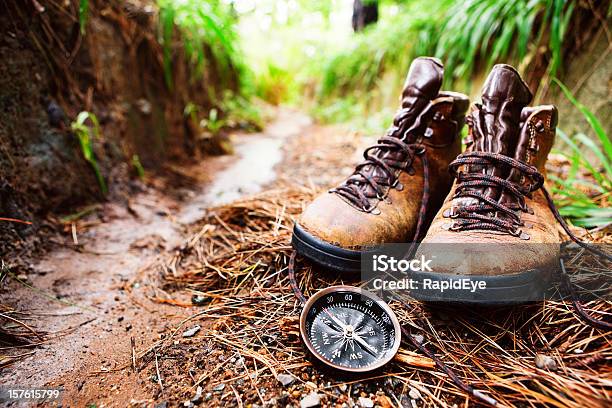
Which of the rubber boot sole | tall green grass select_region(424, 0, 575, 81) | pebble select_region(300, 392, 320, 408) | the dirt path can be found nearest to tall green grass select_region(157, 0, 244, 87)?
the dirt path

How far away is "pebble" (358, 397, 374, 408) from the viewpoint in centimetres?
88

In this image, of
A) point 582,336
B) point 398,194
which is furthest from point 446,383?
point 398,194

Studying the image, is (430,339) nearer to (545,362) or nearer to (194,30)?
(545,362)

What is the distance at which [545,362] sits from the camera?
3.02 ft

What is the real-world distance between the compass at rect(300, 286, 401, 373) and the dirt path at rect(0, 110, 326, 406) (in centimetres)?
48

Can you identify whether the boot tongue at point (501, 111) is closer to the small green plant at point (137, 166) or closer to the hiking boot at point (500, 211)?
the hiking boot at point (500, 211)

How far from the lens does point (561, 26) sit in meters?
2.22

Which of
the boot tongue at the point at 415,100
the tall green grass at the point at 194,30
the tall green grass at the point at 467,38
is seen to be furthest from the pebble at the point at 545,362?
the tall green grass at the point at 194,30

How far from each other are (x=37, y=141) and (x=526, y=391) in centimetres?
221

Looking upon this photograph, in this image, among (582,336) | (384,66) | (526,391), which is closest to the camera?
(526,391)

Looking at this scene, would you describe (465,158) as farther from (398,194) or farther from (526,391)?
(526,391)

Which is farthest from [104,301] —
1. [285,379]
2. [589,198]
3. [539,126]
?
[589,198]

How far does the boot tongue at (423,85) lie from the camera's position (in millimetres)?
1491

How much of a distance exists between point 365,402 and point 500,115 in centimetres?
111
